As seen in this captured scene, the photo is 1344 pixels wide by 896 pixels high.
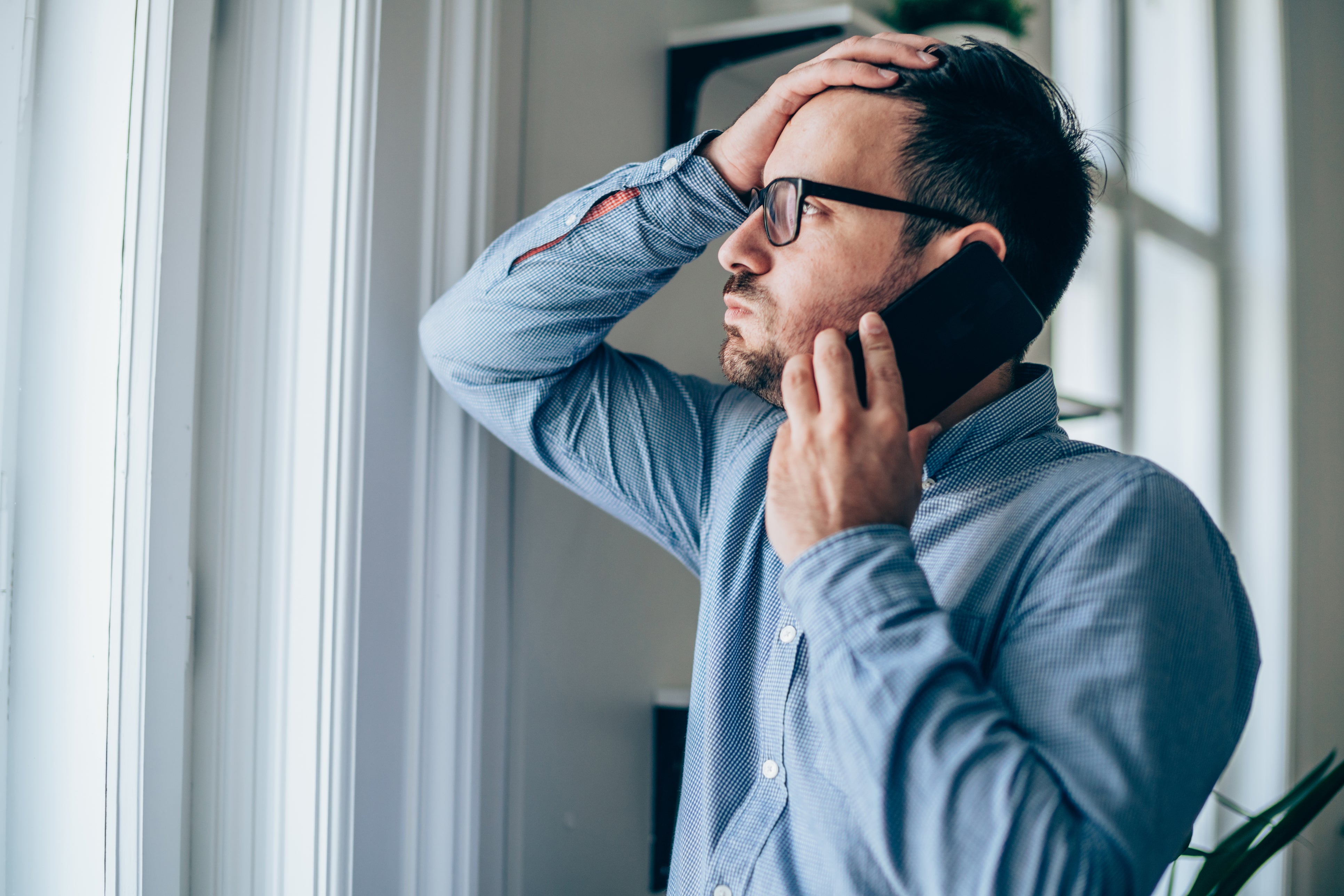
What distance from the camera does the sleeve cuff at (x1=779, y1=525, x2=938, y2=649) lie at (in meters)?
0.55

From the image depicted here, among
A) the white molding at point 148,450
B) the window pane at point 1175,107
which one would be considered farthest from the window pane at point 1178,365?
the white molding at point 148,450

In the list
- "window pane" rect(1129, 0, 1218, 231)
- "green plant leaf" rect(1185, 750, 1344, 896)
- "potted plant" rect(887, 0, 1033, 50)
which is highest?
"window pane" rect(1129, 0, 1218, 231)

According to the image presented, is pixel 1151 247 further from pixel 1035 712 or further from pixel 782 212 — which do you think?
pixel 1035 712

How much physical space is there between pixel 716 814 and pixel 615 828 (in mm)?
388

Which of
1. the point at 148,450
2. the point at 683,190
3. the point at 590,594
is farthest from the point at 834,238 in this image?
the point at 148,450

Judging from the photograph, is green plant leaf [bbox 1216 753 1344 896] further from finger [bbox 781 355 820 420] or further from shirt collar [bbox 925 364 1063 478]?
finger [bbox 781 355 820 420]

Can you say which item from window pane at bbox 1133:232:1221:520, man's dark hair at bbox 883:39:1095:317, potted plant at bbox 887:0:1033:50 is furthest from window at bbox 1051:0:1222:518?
man's dark hair at bbox 883:39:1095:317

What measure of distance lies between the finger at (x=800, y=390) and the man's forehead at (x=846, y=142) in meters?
0.24

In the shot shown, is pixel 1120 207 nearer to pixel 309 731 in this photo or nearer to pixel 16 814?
pixel 309 731

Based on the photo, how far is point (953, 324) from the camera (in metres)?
0.73

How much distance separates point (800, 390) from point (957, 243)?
0.28m

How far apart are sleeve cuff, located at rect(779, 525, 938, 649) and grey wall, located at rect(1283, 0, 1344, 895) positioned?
2.34m

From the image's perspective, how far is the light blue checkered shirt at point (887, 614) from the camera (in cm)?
52

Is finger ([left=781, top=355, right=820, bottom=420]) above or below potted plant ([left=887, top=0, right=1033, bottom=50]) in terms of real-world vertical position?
below
